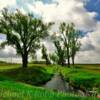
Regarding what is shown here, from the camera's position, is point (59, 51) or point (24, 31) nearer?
point (24, 31)

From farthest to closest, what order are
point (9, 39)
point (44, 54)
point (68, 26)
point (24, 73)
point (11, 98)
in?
point (44, 54) → point (68, 26) → point (9, 39) → point (24, 73) → point (11, 98)

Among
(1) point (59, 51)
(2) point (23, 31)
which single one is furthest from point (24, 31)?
(1) point (59, 51)

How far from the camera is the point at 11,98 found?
1003 inches

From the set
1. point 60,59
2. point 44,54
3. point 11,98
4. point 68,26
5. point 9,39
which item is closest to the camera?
point 11,98

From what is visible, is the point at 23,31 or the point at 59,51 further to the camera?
the point at 59,51

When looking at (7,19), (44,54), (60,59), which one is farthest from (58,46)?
(7,19)

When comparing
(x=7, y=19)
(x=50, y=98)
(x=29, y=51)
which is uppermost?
(x=7, y=19)

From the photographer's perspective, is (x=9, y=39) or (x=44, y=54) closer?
(x=9, y=39)

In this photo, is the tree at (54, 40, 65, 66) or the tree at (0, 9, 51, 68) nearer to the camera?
the tree at (0, 9, 51, 68)

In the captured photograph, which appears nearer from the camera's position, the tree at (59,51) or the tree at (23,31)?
the tree at (23,31)

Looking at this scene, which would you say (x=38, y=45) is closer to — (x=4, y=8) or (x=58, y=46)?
(x=4, y=8)

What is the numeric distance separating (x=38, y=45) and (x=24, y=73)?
1547 centimetres

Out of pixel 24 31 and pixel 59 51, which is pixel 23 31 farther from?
pixel 59 51

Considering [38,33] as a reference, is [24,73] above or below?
below
